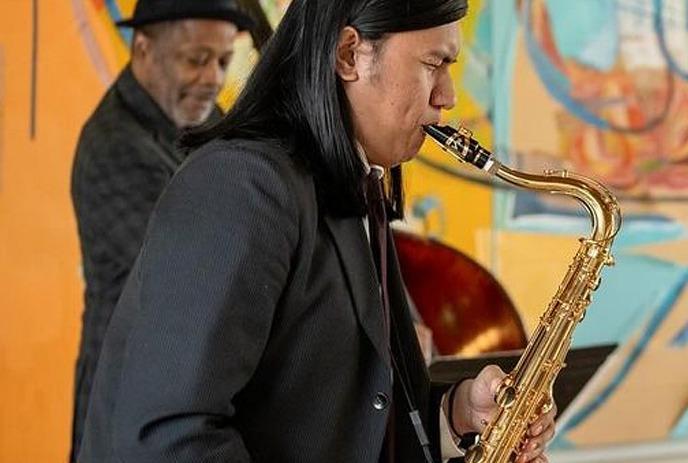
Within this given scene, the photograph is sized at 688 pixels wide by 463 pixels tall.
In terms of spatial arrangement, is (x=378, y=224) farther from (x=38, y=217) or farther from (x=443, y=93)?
(x=38, y=217)

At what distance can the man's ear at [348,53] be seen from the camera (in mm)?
1175

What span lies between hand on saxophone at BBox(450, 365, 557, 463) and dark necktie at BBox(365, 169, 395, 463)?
13cm

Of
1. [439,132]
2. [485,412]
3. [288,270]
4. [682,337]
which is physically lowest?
[682,337]

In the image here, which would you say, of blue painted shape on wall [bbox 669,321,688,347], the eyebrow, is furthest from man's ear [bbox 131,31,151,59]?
blue painted shape on wall [bbox 669,321,688,347]

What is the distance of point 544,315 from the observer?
4.79 feet

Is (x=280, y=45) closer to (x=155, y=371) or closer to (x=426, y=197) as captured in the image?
(x=155, y=371)

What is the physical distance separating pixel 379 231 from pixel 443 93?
0.18 meters

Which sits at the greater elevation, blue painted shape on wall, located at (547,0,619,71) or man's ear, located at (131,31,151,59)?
blue painted shape on wall, located at (547,0,619,71)

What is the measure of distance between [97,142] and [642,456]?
1405mm

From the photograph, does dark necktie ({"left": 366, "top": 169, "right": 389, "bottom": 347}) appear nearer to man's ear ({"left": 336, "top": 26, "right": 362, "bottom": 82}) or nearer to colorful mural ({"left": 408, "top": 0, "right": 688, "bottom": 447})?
man's ear ({"left": 336, "top": 26, "right": 362, "bottom": 82})

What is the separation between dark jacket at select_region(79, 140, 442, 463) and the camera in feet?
3.27

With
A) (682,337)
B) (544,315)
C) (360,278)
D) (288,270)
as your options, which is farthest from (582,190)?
→ (682,337)

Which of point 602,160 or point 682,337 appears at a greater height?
point 602,160

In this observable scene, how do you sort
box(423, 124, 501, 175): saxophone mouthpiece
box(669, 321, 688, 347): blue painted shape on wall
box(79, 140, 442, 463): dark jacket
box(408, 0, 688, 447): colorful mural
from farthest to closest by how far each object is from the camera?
box(669, 321, 688, 347): blue painted shape on wall → box(408, 0, 688, 447): colorful mural → box(423, 124, 501, 175): saxophone mouthpiece → box(79, 140, 442, 463): dark jacket
